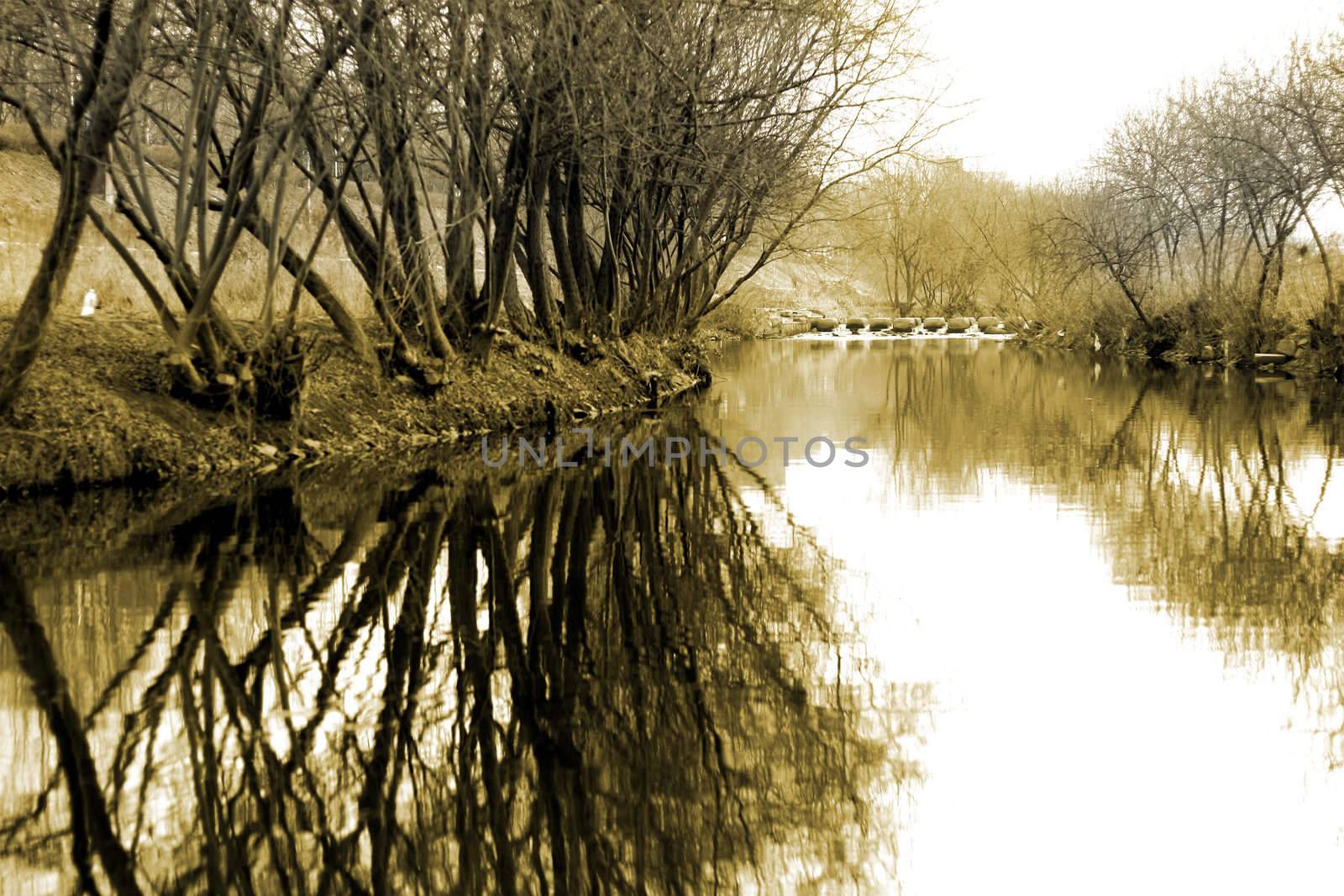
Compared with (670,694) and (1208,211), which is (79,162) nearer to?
(670,694)

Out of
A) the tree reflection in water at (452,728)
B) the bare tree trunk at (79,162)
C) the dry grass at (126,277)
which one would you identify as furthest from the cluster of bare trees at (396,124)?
the tree reflection in water at (452,728)

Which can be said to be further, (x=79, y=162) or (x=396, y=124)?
(x=396, y=124)

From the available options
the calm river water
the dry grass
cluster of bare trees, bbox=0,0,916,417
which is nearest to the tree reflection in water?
the calm river water

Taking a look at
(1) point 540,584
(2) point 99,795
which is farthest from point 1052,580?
(2) point 99,795

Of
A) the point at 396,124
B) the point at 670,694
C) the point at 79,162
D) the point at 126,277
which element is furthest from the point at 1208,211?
the point at 670,694

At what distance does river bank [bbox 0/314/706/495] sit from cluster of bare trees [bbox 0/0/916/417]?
371 mm

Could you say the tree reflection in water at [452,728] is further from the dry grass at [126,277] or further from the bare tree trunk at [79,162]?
the dry grass at [126,277]

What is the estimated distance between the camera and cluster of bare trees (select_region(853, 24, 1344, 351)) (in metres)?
30.5

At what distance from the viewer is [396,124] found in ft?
42.9

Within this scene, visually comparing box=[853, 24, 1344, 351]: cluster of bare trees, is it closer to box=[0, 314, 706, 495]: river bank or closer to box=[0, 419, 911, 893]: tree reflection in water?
box=[0, 314, 706, 495]: river bank

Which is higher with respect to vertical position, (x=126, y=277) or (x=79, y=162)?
(x=79, y=162)

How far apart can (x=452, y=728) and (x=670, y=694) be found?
887 mm

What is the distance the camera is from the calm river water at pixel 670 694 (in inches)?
151

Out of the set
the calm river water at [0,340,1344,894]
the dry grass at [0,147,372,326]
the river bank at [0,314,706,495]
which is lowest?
the calm river water at [0,340,1344,894]
